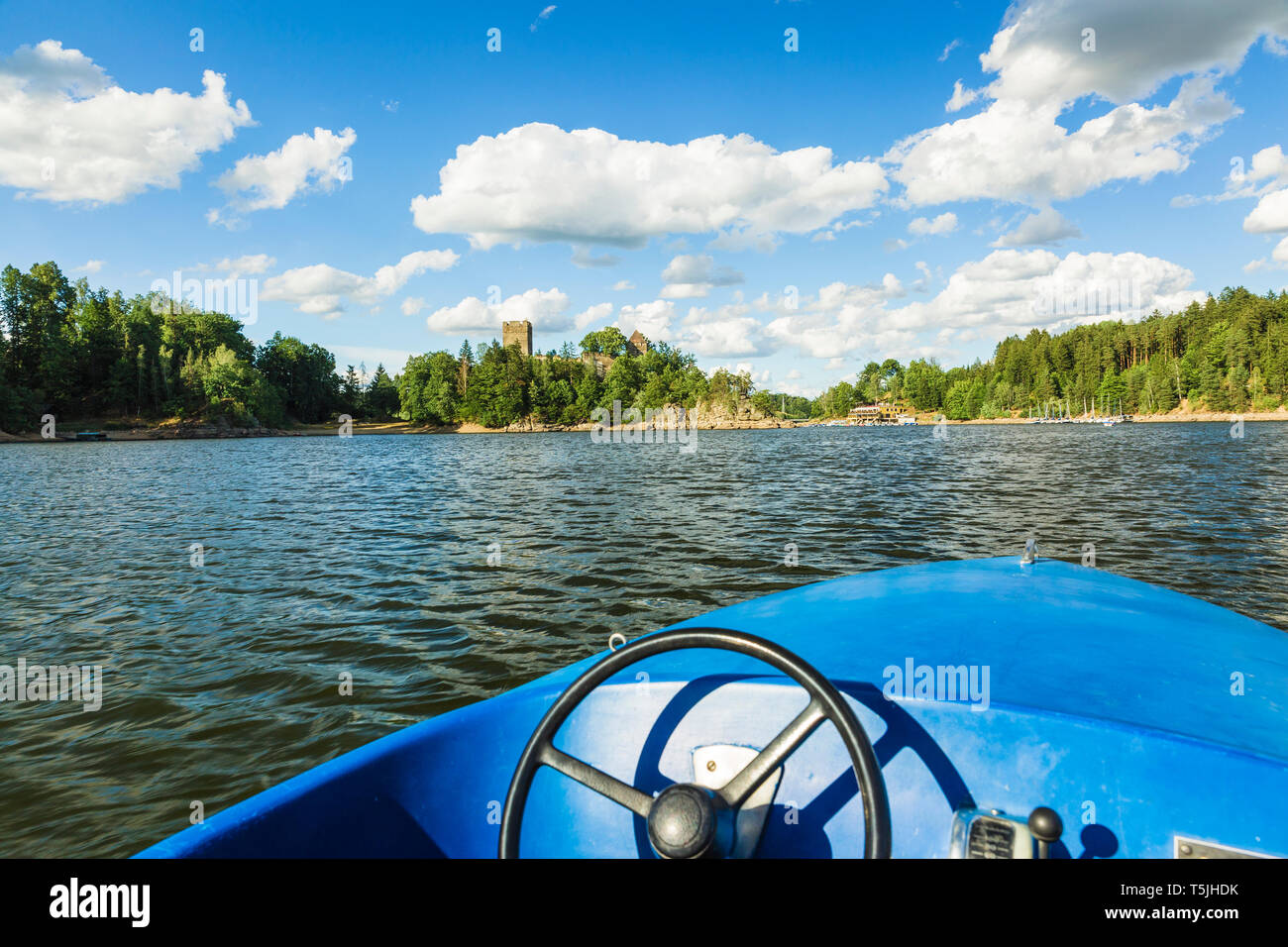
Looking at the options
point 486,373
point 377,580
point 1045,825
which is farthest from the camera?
point 486,373

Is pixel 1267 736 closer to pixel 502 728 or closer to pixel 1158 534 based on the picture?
pixel 502 728

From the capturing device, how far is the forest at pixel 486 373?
96.9 metres

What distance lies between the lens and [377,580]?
418 inches

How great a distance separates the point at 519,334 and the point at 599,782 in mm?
166731

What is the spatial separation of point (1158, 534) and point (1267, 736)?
14.4m

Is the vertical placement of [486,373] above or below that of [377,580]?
above

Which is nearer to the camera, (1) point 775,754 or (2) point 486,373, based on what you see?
(1) point 775,754

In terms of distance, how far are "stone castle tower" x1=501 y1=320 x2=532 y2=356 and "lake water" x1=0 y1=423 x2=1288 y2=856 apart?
13983 centimetres

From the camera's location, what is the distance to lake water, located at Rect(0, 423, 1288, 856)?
524 cm

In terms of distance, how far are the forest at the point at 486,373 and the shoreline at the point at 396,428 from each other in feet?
5.00

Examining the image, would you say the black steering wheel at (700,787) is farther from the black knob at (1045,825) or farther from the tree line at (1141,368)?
the tree line at (1141,368)

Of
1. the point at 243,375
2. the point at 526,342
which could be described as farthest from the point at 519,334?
the point at 243,375

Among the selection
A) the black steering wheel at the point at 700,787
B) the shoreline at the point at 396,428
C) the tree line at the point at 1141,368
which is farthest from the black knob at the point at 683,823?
the tree line at the point at 1141,368

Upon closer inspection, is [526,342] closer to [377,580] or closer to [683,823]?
[377,580]
